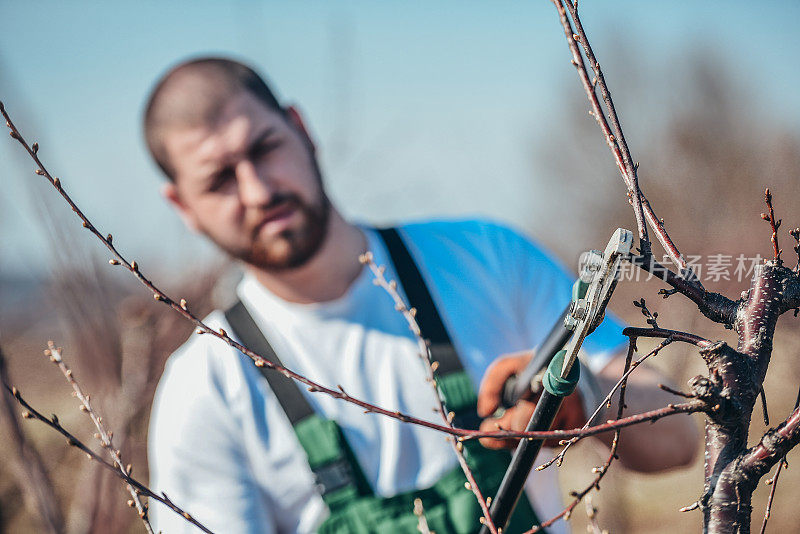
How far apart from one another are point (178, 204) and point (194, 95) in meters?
0.38

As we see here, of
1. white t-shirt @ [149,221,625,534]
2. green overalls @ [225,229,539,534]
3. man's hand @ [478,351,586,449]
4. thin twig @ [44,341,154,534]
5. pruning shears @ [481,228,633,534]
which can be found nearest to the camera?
pruning shears @ [481,228,633,534]

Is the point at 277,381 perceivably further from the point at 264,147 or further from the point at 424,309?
the point at 264,147

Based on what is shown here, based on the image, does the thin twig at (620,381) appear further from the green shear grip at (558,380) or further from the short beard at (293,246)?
the short beard at (293,246)

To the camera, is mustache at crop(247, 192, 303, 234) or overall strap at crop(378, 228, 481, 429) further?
mustache at crop(247, 192, 303, 234)

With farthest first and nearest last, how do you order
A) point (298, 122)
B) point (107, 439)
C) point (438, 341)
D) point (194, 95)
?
point (298, 122)
point (194, 95)
point (438, 341)
point (107, 439)

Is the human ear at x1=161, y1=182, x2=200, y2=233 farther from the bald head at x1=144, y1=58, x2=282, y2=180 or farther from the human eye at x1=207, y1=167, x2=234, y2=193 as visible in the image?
the human eye at x1=207, y1=167, x2=234, y2=193

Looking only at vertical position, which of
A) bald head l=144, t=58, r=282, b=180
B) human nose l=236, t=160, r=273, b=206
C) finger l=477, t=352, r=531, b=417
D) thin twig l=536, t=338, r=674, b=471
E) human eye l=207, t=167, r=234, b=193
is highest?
bald head l=144, t=58, r=282, b=180

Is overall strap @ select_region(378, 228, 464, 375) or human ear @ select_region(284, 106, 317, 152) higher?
human ear @ select_region(284, 106, 317, 152)

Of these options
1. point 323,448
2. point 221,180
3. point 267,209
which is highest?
point 221,180

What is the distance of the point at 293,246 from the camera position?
2010 millimetres

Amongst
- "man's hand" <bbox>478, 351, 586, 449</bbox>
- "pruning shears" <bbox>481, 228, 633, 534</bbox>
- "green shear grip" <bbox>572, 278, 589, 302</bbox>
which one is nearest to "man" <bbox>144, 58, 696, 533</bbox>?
"man's hand" <bbox>478, 351, 586, 449</bbox>

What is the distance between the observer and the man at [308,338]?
1.83 m

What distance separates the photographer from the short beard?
200 cm

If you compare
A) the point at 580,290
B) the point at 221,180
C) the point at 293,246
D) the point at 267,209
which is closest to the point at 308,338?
the point at 293,246
